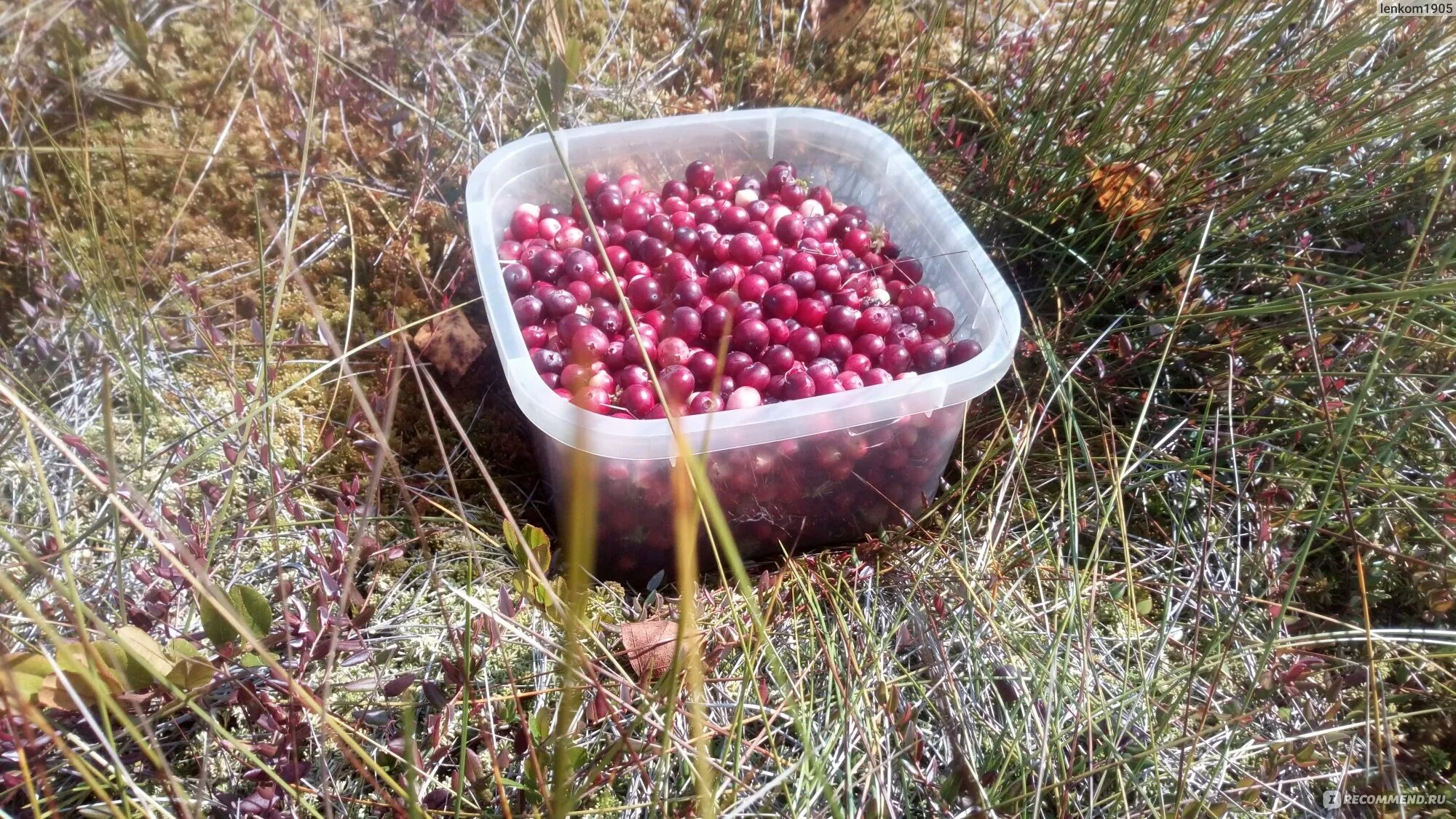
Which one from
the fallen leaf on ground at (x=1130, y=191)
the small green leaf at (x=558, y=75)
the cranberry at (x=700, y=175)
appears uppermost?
the small green leaf at (x=558, y=75)

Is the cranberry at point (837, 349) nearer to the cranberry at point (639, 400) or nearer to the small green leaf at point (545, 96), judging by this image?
the cranberry at point (639, 400)

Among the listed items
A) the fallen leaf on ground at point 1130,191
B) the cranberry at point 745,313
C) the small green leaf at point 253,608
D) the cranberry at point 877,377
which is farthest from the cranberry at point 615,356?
the fallen leaf on ground at point 1130,191

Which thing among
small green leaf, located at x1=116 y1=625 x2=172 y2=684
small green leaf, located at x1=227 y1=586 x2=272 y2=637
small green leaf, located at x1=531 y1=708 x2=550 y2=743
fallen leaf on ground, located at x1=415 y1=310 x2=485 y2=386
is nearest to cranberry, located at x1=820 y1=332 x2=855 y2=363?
fallen leaf on ground, located at x1=415 y1=310 x2=485 y2=386

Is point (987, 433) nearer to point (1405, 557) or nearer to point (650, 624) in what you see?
point (1405, 557)

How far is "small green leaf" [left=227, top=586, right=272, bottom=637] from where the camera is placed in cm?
105

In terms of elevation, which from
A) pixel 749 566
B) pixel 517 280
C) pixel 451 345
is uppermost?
pixel 517 280

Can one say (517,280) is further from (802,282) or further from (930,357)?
(930,357)

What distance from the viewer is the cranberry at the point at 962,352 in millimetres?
1548

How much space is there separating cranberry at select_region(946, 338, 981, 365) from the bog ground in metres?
0.14

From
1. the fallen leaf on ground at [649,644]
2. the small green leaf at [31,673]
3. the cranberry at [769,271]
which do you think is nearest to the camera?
the small green leaf at [31,673]

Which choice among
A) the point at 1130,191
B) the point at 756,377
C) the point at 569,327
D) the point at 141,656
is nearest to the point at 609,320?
the point at 569,327

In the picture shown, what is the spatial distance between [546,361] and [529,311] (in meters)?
0.14

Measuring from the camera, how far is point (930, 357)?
1535 mm

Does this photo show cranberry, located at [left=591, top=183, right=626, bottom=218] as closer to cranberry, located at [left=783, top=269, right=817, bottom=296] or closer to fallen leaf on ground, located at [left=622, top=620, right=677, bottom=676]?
cranberry, located at [left=783, top=269, right=817, bottom=296]
